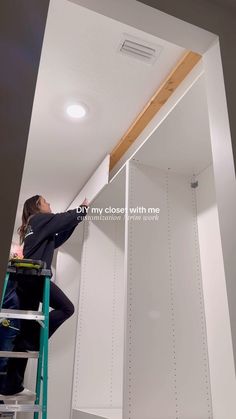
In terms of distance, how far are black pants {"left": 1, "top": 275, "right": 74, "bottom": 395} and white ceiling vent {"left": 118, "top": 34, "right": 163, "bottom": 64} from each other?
1382mm

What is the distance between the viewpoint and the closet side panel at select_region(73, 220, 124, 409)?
2.88m

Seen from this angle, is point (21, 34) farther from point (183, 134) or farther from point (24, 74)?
point (183, 134)

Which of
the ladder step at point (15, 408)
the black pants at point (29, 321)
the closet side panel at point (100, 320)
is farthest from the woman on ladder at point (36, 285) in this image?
the closet side panel at point (100, 320)

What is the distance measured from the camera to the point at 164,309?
Result: 211 centimetres

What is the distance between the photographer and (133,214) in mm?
2221

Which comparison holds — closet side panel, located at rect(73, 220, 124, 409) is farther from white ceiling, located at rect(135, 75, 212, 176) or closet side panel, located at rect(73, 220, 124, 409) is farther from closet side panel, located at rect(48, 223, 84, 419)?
white ceiling, located at rect(135, 75, 212, 176)

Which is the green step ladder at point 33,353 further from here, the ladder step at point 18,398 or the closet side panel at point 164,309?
the closet side panel at point 164,309

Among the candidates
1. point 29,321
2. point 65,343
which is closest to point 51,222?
point 29,321

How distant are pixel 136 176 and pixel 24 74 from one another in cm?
135

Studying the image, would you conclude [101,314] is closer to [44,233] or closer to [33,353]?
[44,233]

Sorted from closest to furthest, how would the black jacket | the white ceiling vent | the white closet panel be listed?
the white ceiling vent < the black jacket < the white closet panel

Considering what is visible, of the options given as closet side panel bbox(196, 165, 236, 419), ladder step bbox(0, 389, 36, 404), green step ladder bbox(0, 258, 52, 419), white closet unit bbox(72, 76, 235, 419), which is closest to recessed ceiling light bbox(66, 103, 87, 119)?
white closet unit bbox(72, 76, 235, 419)

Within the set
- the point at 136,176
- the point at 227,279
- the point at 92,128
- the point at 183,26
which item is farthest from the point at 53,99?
the point at 227,279

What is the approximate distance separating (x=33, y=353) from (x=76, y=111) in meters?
1.55
